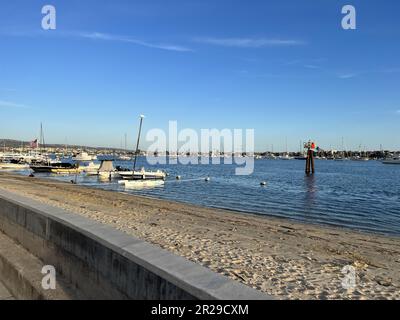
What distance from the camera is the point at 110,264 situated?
14.8 feet

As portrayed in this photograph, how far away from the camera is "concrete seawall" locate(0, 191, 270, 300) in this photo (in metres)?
3.39

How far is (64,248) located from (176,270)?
9.69 feet

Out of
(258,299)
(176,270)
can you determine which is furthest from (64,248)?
(258,299)

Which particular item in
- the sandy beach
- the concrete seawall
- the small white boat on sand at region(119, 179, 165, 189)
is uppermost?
the concrete seawall

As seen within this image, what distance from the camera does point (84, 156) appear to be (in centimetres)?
10512


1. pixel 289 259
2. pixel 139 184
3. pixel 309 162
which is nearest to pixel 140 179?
pixel 139 184

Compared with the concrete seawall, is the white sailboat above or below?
below

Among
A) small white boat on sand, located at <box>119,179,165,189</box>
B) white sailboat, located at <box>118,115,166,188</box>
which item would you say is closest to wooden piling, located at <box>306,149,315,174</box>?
white sailboat, located at <box>118,115,166,188</box>

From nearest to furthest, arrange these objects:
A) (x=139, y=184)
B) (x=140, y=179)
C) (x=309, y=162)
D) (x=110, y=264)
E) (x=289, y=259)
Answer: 1. (x=110, y=264)
2. (x=289, y=259)
3. (x=139, y=184)
4. (x=140, y=179)
5. (x=309, y=162)

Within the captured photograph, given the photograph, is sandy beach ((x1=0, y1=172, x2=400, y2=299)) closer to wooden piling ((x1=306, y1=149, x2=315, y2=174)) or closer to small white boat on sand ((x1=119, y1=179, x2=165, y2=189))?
small white boat on sand ((x1=119, y1=179, x2=165, y2=189))

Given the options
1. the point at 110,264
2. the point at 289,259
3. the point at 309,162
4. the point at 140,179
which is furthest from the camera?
the point at 309,162

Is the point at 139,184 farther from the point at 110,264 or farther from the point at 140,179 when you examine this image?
the point at 110,264

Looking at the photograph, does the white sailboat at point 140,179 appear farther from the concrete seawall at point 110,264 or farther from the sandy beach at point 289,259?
the concrete seawall at point 110,264
